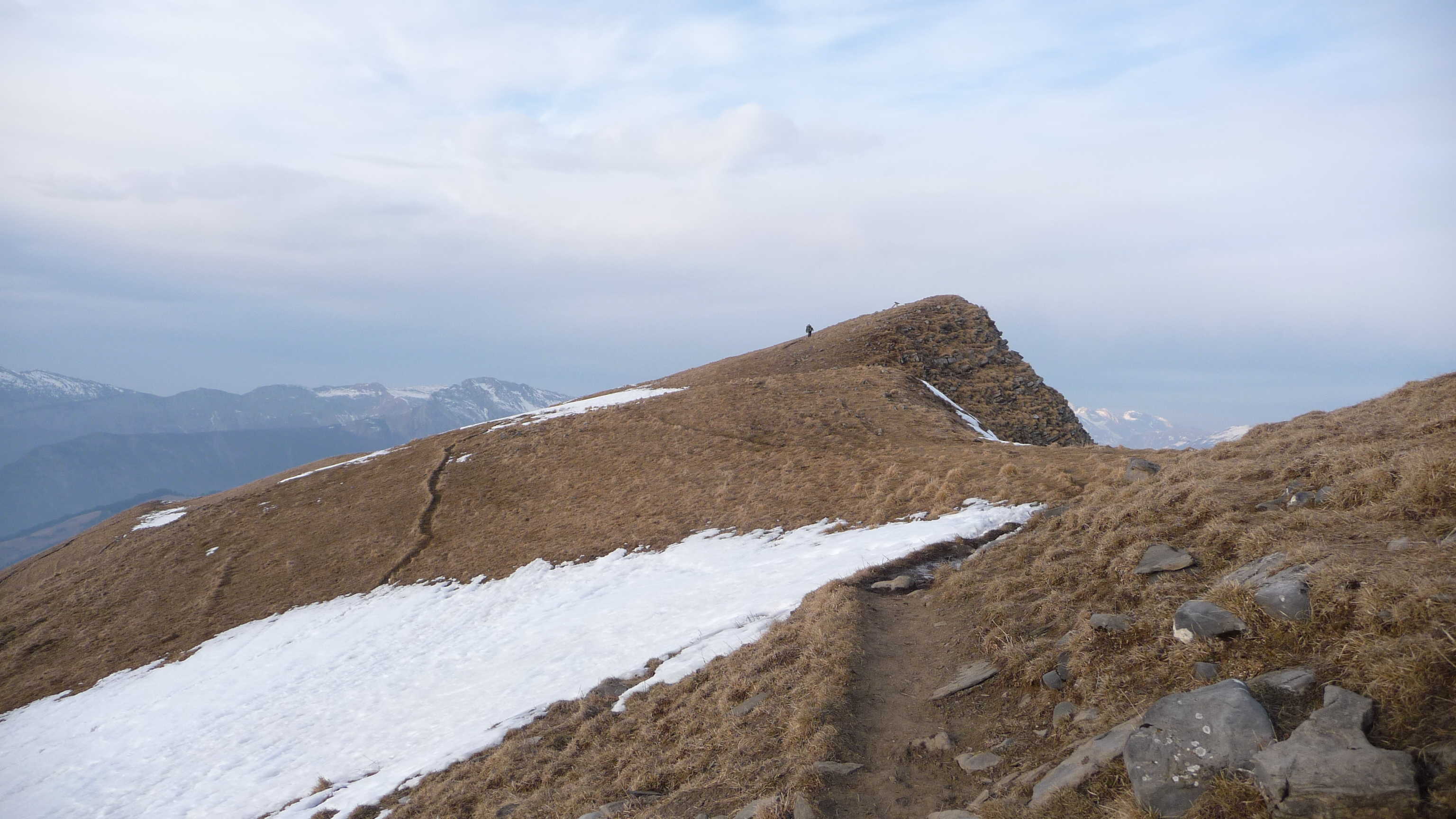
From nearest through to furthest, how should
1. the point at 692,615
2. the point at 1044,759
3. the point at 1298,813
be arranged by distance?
the point at 1298,813, the point at 1044,759, the point at 692,615

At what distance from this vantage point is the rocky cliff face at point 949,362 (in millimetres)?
44406

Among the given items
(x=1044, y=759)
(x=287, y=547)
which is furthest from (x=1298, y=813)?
(x=287, y=547)

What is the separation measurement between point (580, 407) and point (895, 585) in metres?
37.7

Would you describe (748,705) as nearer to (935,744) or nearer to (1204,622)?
(935,744)

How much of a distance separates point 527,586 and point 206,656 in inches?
565

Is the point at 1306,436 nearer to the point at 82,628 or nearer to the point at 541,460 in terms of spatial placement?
the point at 541,460

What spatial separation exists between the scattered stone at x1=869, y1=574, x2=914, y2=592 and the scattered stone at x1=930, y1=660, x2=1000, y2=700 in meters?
4.22

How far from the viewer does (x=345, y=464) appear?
4850 cm

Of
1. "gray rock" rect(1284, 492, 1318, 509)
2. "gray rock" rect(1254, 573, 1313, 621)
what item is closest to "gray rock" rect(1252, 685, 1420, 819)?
"gray rock" rect(1254, 573, 1313, 621)

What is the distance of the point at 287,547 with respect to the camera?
35625mm

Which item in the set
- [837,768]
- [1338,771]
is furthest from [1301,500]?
[837,768]

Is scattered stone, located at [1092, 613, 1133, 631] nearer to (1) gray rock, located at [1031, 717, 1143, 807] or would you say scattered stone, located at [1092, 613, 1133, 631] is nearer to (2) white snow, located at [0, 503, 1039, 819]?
(1) gray rock, located at [1031, 717, 1143, 807]

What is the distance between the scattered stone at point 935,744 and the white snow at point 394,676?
5.70 m

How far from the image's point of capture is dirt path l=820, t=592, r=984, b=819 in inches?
313
